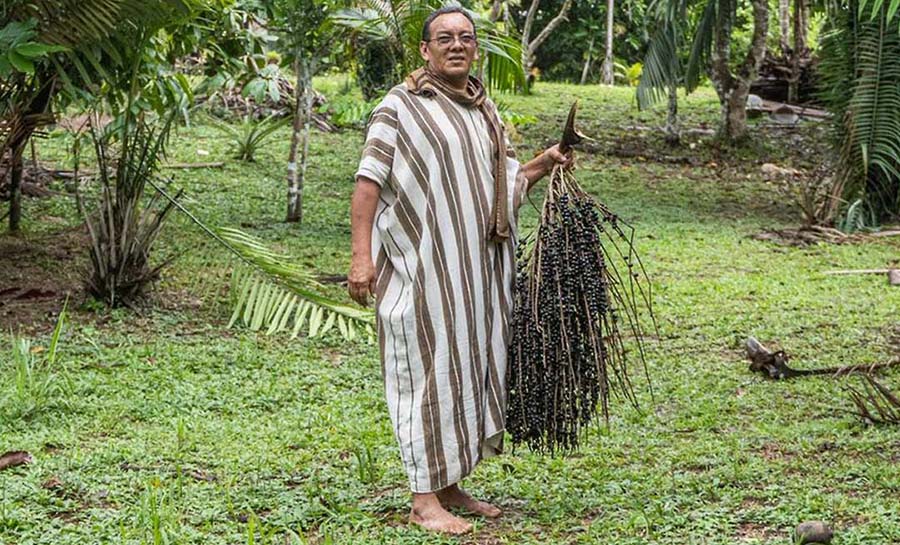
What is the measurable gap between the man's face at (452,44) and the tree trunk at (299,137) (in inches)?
228

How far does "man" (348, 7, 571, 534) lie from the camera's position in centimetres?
411

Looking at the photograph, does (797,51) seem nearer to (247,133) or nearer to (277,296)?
(247,133)

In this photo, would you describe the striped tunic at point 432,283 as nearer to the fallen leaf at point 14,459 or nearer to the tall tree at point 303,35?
the fallen leaf at point 14,459

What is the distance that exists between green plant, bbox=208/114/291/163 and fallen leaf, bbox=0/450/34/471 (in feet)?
26.2

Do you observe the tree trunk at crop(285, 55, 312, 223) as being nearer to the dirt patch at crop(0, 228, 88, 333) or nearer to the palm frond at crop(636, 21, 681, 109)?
the dirt patch at crop(0, 228, 88, 333)

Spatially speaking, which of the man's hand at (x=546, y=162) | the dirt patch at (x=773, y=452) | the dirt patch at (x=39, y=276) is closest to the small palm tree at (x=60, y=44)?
the dirt patch at (x=39, y=276)

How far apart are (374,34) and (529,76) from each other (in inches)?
426

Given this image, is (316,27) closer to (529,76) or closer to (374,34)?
(374,34)

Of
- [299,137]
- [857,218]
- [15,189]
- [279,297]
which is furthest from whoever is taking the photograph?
[857,218]

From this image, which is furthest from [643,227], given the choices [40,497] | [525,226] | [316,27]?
[40,497]

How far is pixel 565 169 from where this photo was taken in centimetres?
431

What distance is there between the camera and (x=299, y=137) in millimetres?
10172

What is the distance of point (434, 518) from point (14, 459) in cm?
178

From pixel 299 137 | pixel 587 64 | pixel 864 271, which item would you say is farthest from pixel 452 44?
pixel 587 64
